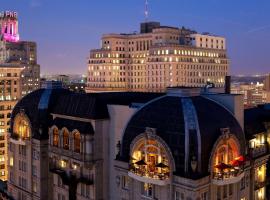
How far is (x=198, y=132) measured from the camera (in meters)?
61.2

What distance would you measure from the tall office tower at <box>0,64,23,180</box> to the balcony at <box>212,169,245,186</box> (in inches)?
4235

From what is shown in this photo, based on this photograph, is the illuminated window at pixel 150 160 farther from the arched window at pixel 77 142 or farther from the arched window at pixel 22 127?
the arched window at pixel 22 127

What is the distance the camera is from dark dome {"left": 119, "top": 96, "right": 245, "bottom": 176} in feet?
201

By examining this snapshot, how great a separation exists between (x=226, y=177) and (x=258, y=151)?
56.1 feet

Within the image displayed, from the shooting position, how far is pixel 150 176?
63531 mm

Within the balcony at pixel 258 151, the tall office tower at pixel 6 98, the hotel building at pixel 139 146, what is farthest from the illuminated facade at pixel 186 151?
the tall office tower at pixel 6 98

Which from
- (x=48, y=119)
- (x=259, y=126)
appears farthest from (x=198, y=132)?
(x=48, y=119)

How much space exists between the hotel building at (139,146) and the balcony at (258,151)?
0.19 m

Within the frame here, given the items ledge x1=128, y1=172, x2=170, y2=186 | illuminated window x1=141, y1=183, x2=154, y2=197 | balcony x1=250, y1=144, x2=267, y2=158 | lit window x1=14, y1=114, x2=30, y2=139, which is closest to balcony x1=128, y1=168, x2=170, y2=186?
ledge x1=128, y1=172, x2=170, y2=186

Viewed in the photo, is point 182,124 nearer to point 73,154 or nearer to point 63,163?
point 73,154

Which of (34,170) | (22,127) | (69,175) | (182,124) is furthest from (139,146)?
(22,127)

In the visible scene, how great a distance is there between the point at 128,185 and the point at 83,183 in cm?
1055

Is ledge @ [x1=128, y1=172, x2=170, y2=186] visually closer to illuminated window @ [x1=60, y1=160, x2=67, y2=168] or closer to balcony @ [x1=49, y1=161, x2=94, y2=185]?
balcony @ [x1=49, y1=161, x2=94, y2=185]

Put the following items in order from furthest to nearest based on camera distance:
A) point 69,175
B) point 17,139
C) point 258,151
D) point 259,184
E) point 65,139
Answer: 1. point 17,139
2. point 69,175
3. point 65,139
4. point 259,184
5. point 258,151
